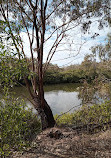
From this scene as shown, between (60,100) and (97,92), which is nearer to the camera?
(97,92)

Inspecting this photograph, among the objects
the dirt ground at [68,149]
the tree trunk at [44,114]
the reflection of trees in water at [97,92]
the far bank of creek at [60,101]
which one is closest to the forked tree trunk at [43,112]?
the tree trunk at [44,114]

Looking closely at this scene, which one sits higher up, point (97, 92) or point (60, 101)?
point (97, 92)

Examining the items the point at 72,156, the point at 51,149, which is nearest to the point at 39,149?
the point at 51,149

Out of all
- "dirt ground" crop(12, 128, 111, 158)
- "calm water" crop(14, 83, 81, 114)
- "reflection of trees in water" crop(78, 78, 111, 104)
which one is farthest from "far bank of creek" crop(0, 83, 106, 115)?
"dirt ground" crop(12, 128, 111, 158)

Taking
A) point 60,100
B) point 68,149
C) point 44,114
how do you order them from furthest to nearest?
point 60,100, point 44,114, point 68,149

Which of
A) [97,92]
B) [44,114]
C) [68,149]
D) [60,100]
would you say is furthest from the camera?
[60,100]

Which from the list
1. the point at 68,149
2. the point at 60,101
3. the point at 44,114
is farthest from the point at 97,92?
the point at 68,149

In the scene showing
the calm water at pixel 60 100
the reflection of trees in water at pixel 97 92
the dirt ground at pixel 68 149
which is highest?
the reflection of trees in water at pixel 97 92

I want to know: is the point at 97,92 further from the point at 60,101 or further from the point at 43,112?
the point at 60,101

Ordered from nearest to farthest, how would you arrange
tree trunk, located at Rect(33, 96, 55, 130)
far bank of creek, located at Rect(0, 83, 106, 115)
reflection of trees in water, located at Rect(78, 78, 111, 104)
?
1. tree trunk, located at Rect(33, 96, 55, 130)
2. reflection of trees in water, located at Rect(78, 78, 111, 104)
3. far bank of creek, located at Rect(0, 83, 106, 115)

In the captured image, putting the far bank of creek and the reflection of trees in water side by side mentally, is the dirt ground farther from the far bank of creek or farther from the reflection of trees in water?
the reflection of trees in water

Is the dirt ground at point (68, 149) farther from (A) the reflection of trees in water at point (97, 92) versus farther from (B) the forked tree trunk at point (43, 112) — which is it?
(A) the reflection of trees in water at point (97, 92)

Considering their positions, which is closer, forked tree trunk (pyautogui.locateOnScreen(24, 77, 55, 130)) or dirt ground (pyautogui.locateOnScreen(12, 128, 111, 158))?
dirt ground (pyautogui.locateOnScreen(12, 128, 111, 158))

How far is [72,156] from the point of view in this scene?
2158 mm
